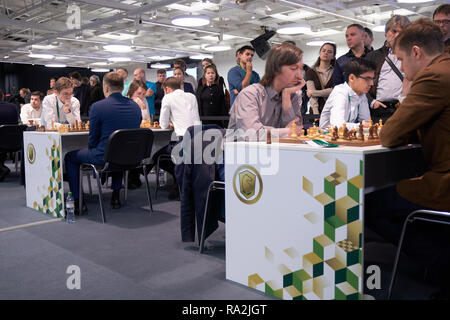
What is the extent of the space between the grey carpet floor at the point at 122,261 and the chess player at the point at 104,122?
0.46 m

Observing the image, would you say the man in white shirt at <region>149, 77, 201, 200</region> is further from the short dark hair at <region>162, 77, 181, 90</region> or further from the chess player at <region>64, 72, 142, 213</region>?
the chess player at <region>64, 72, 142, 213</region>

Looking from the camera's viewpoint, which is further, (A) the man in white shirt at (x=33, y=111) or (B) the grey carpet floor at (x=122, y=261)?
(A) the man in white shirt at (x=33, y=111)

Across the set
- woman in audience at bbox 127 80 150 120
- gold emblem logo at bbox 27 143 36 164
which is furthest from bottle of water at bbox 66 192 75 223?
woman in audience at bbox 127 80 150 120

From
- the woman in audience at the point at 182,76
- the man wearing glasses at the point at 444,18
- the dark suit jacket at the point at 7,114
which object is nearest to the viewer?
the man wearing glasses at the point at 444,18

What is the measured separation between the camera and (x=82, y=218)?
3.64 meters

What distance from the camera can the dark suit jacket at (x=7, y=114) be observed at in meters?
5.61

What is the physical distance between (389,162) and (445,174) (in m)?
0.28

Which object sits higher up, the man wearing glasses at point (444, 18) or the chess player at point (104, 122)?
the man wearing glasses at point (444, 18)

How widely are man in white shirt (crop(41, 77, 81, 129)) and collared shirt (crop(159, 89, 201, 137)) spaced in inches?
39.2

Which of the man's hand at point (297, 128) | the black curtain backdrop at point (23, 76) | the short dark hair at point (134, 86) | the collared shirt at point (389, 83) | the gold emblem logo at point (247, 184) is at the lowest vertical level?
the gold emblem logo at point (247, 184)

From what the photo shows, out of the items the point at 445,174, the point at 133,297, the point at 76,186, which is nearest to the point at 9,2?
the point at 76,186

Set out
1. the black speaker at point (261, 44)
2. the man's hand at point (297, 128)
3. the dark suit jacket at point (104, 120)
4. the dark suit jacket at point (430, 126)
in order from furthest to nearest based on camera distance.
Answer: the black speaker at point (261, 44) → the dark suit jacket at point (104, 120) → the man's hand at point (297, 128) → the dark suit jacket at point (430, 126)

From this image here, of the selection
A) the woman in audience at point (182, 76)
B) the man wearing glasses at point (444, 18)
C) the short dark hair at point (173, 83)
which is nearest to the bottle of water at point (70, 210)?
the short dark hair at point (173, 83)

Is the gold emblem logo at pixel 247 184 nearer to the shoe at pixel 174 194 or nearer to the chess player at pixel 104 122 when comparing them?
the chess player at pixel 104 122
